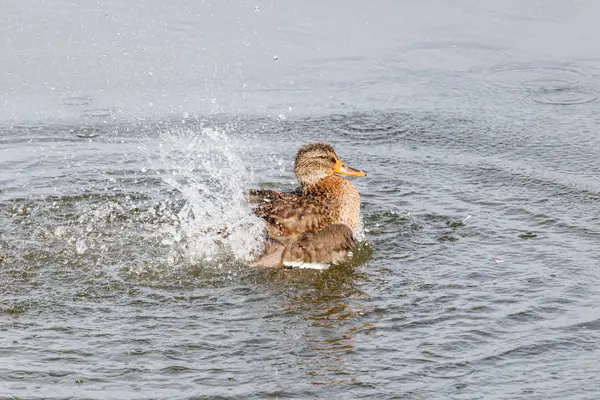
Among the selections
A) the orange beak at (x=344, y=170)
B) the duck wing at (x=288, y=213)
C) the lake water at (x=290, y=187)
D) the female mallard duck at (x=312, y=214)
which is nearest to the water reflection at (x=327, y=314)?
the lake water at (x=290, y=187)

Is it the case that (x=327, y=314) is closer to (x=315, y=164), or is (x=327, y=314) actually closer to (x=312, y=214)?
(x=312, y=214)

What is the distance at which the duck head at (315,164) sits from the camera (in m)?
8.64

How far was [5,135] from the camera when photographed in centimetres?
1026

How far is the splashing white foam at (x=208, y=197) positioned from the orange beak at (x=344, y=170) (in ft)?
2.72

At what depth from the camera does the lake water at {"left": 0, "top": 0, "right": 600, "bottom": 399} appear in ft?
19.5

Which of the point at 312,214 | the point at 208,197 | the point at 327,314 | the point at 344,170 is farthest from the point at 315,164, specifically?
the point at 327,314

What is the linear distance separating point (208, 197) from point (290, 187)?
35.0 inches

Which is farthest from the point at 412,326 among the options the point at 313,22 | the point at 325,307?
the point at 313,22

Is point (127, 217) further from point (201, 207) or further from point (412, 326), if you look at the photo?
point (412, 326)

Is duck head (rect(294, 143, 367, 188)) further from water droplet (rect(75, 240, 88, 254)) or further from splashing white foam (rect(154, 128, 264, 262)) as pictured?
water droplet (rect(75, 240, 88, 254))

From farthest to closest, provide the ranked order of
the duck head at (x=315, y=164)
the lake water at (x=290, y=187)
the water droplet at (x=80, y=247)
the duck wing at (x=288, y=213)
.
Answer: the duck head at (x=315, y=164)
the duck wing at (x=288, y=213)
the water droplet at (x=80, y=247)
the lake water at (x=290, y=187)

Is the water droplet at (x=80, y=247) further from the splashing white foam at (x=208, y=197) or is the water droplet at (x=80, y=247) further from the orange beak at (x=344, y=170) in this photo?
the orange beak at (x=344, y=170)

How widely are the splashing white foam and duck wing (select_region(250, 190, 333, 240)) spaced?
11cm

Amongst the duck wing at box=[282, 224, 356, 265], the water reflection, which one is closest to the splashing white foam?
the duck wing at box=[282, 224, 356, 265]
